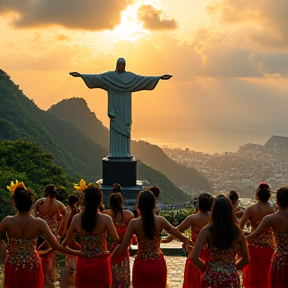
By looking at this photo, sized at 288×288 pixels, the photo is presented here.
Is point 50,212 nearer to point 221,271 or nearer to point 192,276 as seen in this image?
point 192,276

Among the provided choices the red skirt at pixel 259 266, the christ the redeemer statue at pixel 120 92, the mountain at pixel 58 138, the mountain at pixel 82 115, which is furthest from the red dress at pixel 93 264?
the mountain at pixel 82 115

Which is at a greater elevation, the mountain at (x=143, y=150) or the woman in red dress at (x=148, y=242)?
the mountain at (x=143, y=150)

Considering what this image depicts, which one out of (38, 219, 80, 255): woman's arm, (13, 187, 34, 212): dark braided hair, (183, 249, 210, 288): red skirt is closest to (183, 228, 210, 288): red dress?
(183, 249, 210, 288): red skirt

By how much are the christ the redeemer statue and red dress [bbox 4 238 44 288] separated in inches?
352

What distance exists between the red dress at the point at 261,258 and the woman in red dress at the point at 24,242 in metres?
2.59

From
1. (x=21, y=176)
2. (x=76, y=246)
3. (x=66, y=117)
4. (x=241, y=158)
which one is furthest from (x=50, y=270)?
(x=66, y=117)

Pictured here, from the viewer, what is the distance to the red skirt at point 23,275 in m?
6.79

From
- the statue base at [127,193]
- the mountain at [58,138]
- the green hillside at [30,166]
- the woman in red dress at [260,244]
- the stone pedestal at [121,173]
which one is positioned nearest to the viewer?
the woman in red dress at [260,244]

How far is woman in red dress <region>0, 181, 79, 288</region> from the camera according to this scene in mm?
6582

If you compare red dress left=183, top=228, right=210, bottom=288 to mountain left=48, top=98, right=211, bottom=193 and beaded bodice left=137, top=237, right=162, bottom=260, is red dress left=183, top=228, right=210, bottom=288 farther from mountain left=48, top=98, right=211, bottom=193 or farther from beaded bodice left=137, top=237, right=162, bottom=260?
mountain left=48, top=98, right=211, bottom=193

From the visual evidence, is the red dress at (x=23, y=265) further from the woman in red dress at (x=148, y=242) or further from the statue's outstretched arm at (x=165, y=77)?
the statue's outstretched arm at (x=165, y=77)

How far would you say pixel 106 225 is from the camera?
688 cm

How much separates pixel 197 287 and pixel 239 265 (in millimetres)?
1483

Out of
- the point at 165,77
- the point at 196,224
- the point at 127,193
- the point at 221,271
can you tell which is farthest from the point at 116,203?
the point at 165,77
